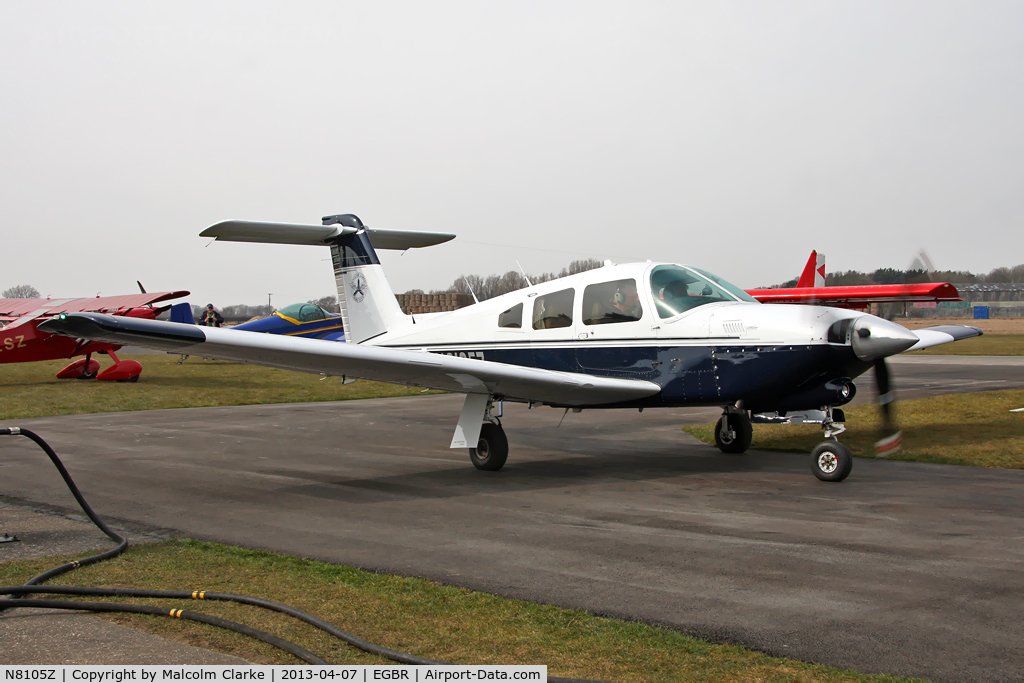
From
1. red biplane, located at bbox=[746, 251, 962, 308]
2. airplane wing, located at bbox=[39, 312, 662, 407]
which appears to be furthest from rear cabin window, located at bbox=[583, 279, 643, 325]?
red biplane, located at bbox=[746, 251, 962, 308]

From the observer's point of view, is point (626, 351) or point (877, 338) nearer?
point (877, 338)

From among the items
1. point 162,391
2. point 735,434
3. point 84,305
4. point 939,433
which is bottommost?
point 162,391

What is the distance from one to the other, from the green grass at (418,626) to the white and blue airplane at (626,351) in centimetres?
269

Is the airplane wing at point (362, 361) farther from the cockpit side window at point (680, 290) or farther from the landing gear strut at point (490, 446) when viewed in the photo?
the cockpit side window at point (680, 290)

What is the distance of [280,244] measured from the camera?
12.1m

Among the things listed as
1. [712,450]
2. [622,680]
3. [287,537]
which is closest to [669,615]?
[622,680]

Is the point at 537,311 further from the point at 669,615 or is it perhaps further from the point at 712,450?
the point at 669,615

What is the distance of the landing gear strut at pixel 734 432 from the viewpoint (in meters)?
10.9

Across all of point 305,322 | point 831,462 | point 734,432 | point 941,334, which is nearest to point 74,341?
point 305,322

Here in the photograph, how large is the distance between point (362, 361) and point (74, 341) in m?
19.5

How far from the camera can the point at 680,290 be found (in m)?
9.55
